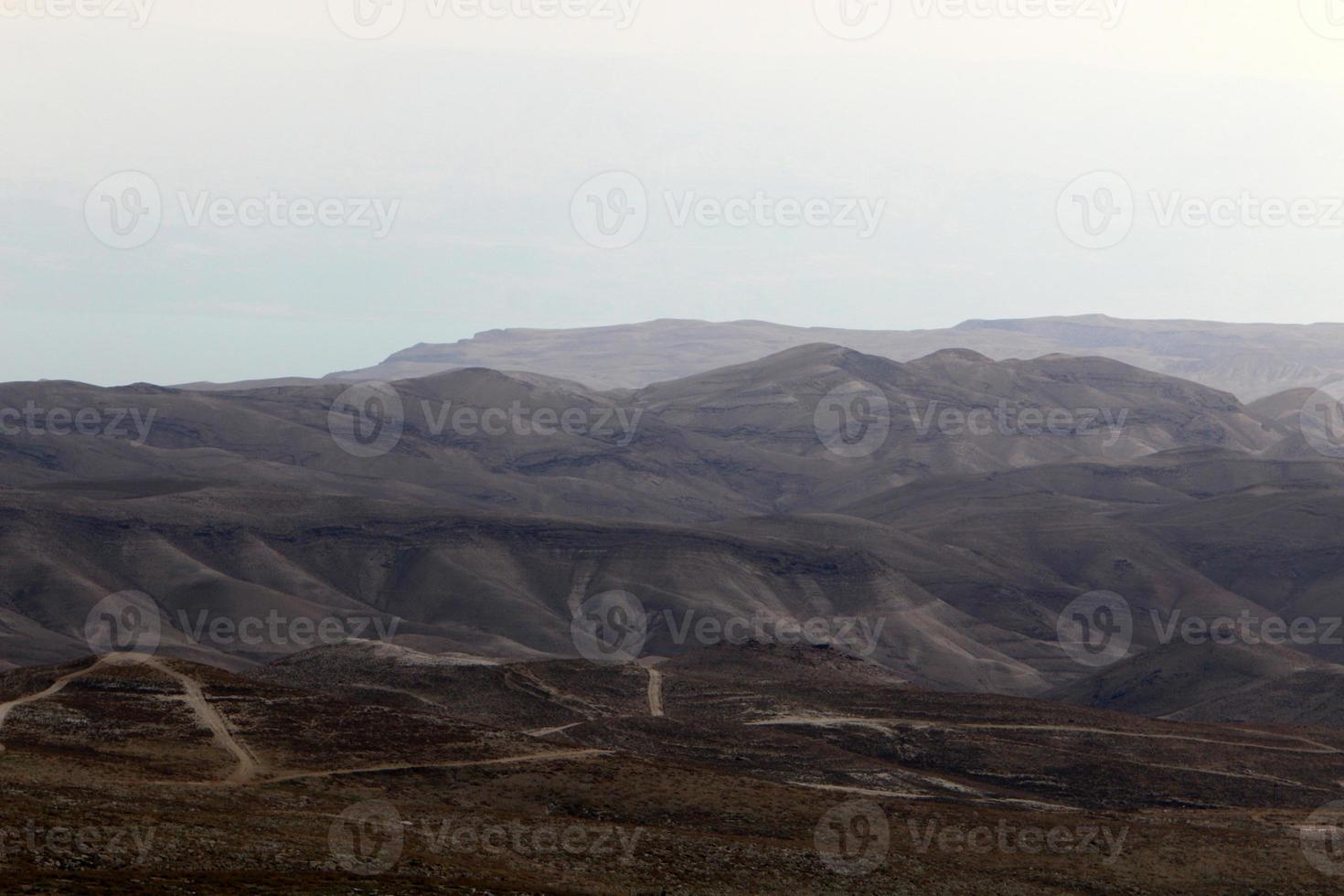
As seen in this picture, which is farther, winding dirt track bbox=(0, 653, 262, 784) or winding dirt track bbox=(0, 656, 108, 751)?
winding dirt track bbox=(0, 656, 108, 751)

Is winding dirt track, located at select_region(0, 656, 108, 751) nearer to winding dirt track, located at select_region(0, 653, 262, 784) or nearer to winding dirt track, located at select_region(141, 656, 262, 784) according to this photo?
winding dirt track, located at select_region(0, 653, 262, 784)

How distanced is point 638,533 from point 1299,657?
193 feet

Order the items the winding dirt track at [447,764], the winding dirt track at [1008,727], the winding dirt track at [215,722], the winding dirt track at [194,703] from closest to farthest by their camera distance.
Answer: the winding dirt track at [215,722]
the winding dirt track at [447,764]
the winding dirt track at [194,703]
the winding dirt track at [1008,727]

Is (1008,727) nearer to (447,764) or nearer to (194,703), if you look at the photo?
(447,764)

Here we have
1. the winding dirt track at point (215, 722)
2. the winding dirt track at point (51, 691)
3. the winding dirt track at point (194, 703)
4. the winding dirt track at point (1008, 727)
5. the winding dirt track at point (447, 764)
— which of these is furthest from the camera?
the winding dirt track at point (1008, 727)

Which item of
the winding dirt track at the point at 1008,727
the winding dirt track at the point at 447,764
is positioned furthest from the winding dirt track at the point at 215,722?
the winding dirt track at the point at 1008,727

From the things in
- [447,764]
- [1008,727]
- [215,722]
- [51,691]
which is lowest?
[1008,727]

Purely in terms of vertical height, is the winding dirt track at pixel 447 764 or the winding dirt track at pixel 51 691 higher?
the winding dirt track at pixel 51 691

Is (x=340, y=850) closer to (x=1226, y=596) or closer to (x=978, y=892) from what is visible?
(x=978, y=892)

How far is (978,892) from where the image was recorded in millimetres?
38188

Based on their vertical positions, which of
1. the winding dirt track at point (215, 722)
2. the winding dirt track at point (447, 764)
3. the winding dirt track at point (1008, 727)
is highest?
the winding dirt track at point (215, 722)

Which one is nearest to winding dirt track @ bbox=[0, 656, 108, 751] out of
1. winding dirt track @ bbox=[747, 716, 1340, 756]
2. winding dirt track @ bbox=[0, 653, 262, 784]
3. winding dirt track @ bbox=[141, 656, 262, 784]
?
winding dirt track @ bbox=[0, 653, 262, 784]

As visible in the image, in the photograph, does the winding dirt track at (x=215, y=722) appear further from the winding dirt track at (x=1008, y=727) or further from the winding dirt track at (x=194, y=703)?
the winding dirt track at (x=1008, y=727)

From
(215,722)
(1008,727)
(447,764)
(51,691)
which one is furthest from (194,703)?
(1008,727)
